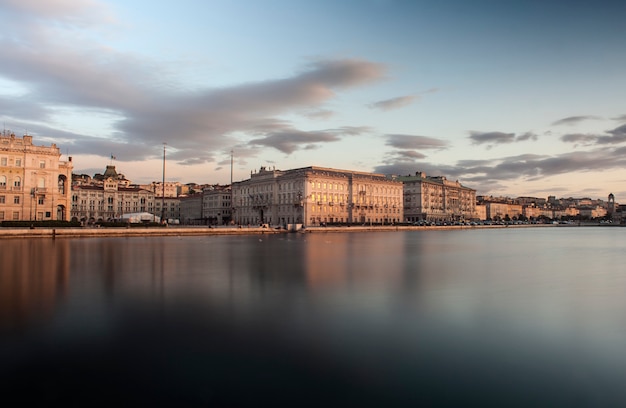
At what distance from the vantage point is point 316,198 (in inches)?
Answer: 4318

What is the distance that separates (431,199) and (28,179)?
122 m

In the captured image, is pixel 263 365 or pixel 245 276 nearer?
pixel 263 365

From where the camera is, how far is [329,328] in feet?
36.0

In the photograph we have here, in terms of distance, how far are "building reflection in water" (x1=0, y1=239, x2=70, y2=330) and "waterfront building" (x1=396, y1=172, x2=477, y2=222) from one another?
134 m

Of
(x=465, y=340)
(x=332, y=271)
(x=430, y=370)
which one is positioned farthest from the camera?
(x=332, y=271)

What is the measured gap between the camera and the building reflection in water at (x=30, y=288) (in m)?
Result: 11.8

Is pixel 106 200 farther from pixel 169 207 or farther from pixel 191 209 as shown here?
pixel 191 209

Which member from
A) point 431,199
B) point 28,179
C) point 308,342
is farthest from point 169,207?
point 308,342

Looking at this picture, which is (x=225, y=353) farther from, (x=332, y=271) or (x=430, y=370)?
(x=332, y=271)

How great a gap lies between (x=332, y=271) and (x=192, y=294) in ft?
28.5

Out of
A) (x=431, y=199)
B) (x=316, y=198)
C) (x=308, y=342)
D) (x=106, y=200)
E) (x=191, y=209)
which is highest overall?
(x=431, y=199)

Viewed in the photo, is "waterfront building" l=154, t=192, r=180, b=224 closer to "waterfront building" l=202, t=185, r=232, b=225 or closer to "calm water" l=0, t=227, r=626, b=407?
"waterfront building" l=202, t=185, r=232, b=225

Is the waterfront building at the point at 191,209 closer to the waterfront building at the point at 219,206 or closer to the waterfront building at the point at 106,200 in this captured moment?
the waterfront building at the point at 219,206

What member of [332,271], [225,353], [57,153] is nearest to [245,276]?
[332,271]
